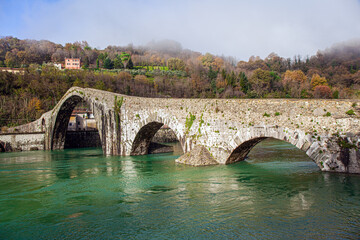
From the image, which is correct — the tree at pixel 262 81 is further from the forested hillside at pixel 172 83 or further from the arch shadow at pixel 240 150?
the arch shadow at pixel 240 150

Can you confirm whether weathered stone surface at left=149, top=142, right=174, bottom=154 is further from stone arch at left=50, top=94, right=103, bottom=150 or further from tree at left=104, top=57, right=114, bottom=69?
tree at left=104, top=57, right=114, bottom=69

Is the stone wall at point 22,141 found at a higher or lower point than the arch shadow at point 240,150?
higher

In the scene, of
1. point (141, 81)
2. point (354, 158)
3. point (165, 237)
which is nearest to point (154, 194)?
point (165, 237)

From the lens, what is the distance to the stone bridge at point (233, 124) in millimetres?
12961

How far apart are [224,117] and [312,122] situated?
469 cm

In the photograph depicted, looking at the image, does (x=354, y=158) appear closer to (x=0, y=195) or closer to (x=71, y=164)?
(x=0, y=195)

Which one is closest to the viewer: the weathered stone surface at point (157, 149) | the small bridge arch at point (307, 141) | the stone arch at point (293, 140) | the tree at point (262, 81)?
the small bridge arch at point (307, 141)

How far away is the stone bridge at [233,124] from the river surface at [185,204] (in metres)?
1.08

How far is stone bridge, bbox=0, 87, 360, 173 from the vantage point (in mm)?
12961

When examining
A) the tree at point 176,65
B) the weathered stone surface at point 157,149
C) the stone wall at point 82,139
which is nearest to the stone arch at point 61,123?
the stone wall at point 82,139

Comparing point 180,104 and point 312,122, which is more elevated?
point 180,104

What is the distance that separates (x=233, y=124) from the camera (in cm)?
1658

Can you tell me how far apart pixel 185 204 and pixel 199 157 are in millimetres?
6692

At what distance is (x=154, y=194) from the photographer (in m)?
13.0
